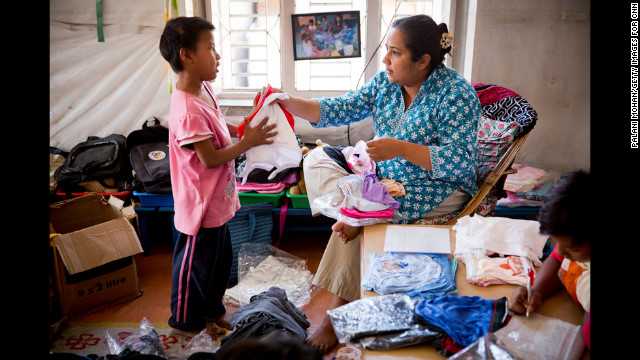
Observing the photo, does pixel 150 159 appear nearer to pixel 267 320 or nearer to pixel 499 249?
pixel 267 320

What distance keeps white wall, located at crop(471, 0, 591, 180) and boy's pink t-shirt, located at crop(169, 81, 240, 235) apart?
84.5 inches

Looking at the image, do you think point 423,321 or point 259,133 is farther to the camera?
point 259,133

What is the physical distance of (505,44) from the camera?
345 centimetres

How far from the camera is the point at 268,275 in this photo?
116 inches

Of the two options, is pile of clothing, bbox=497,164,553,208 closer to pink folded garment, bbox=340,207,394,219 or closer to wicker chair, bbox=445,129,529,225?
wicker chair, bbox=445,129,529,225

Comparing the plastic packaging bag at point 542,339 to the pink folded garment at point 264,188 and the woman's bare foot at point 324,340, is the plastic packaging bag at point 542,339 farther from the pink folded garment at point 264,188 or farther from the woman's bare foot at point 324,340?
the pink folded garment at point 264,188

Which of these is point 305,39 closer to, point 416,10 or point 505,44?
point 416,10

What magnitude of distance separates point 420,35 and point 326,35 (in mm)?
1866

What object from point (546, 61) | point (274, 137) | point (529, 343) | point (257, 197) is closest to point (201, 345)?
point (274, 137)

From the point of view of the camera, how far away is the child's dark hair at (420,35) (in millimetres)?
2033

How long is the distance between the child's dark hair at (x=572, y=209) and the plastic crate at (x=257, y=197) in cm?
228

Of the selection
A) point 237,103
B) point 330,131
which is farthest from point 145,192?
point 330,131

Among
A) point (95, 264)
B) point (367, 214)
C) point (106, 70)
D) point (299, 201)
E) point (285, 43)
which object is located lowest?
point (95, 264)

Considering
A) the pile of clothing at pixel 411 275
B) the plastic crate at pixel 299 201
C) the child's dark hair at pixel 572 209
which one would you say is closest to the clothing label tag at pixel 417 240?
the pile of clothing at pixel 411 275
